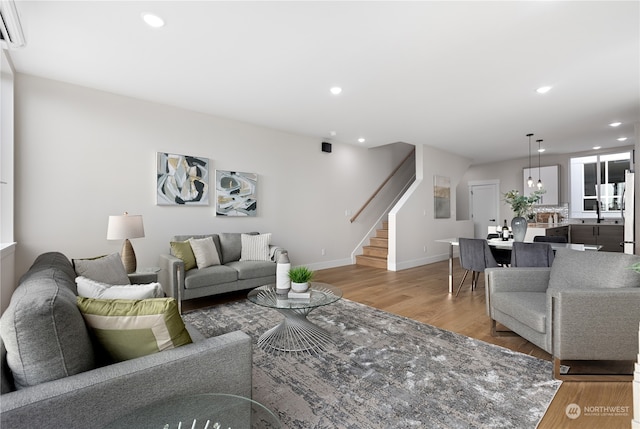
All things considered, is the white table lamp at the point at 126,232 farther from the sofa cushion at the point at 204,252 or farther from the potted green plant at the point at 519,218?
the potted green plant at the point at 519,218

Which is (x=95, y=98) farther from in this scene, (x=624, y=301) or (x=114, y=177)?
(x=624, y=301)

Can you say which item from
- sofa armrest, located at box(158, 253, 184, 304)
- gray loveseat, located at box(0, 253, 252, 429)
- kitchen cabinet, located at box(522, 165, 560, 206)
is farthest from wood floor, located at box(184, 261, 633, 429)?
kitchen cabinet, located at box(522, 165, 560, 206)

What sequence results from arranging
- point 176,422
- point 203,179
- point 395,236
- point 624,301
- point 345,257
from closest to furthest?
point 176,422 < point 624,301 < point 203,179 < point 395,236 < point 345,257

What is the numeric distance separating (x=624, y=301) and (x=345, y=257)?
4.86 meters

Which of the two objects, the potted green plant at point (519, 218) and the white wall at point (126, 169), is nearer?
the white wall at point (126, 169)

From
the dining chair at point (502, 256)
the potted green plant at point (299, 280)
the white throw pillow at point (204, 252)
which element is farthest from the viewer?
the dining chair at point (502, 256)

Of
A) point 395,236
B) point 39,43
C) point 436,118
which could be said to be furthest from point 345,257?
point 39,43

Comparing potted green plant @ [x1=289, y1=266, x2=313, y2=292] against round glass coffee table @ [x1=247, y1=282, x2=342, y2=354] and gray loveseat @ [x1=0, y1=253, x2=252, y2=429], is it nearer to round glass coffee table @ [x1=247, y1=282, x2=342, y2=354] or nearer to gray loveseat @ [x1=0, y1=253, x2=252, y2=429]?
round glass coffee table @ [x1=247, y1=282, x2=342, y2=354]

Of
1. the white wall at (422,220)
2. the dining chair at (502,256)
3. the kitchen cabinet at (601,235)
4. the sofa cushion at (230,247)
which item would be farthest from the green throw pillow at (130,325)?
the kitchen cabinet at (601,235)

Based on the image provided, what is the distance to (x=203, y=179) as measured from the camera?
15.0 feet

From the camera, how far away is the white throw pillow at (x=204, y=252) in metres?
3.93

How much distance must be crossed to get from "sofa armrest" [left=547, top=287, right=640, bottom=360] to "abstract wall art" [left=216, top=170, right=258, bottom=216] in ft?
13.6
